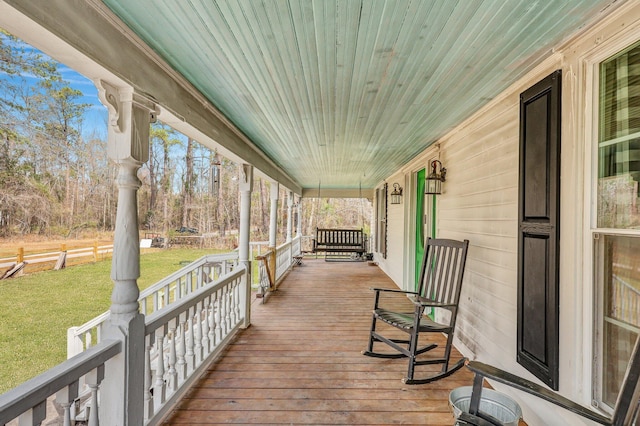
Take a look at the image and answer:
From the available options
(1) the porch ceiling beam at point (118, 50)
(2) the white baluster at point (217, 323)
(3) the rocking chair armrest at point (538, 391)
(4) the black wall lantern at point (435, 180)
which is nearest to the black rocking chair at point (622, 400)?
(3) the rocking chair armrest at point (538, 391)

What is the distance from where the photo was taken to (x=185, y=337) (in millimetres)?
2605

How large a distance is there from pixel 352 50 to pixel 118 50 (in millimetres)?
1170

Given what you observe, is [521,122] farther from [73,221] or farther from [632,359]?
→ [73,221]

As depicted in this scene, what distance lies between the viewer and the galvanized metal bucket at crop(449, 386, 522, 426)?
177 cm

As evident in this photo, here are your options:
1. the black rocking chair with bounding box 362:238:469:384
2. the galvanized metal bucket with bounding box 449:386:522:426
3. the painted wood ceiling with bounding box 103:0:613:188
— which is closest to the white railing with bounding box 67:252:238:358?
the painted wood ceiling with bounding box 103:0:613:188

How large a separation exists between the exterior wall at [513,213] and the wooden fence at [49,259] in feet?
20.4

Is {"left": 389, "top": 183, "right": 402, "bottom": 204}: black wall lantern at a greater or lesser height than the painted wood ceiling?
lesser

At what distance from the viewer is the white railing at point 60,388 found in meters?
1.03

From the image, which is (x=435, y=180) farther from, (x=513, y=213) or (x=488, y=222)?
(x=513, y=213)

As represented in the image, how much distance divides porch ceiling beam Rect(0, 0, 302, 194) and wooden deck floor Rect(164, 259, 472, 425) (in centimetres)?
204

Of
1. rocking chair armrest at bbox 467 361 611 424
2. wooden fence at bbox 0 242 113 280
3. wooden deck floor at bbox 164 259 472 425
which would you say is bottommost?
wooden deck floor at bbox 164 259 472 425

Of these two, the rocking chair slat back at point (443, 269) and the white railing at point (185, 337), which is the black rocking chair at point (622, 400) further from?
the white railing at point (185, 337)

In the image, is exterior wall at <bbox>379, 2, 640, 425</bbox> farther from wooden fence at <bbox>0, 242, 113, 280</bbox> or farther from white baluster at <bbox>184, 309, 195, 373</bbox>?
wooden fence at <bbox>0, 242, 113, 280</bbox>

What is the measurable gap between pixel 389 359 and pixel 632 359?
2.07 metres
